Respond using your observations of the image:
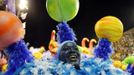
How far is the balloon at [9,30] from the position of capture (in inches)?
→ 99.8

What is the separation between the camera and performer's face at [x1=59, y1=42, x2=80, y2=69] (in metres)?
2.70

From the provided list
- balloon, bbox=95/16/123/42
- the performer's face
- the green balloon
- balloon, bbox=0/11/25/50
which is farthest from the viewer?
balloon, bbox=95/16/123/42

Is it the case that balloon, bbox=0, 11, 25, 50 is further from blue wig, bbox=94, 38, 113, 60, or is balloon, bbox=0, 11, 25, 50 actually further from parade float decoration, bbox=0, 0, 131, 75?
blue wig, bbox=94, 38, 113, 60

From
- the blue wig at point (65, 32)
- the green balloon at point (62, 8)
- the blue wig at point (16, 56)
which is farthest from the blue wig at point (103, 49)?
the blue wig at point (16, 56)

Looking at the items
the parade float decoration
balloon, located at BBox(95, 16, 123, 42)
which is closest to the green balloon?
the parade float decoration

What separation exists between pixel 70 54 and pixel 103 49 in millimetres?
446

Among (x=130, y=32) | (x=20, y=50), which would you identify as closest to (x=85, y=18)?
(x=130, y=32)

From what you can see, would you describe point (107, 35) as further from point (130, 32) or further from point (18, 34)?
point (130, 32)

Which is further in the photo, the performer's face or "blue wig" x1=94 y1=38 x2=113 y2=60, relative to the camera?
"blue wig" x1=94 y1=38 x2=113 y2=60

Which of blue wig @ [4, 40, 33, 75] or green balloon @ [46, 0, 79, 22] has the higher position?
green balloon @ [46, 0, 79, 22]

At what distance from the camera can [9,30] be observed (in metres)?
2.55

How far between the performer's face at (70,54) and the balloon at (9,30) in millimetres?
323

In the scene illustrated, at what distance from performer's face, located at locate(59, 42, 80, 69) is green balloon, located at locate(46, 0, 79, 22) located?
0.30 meters

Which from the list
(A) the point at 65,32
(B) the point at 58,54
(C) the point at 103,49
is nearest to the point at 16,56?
(B) the point at 58,54
